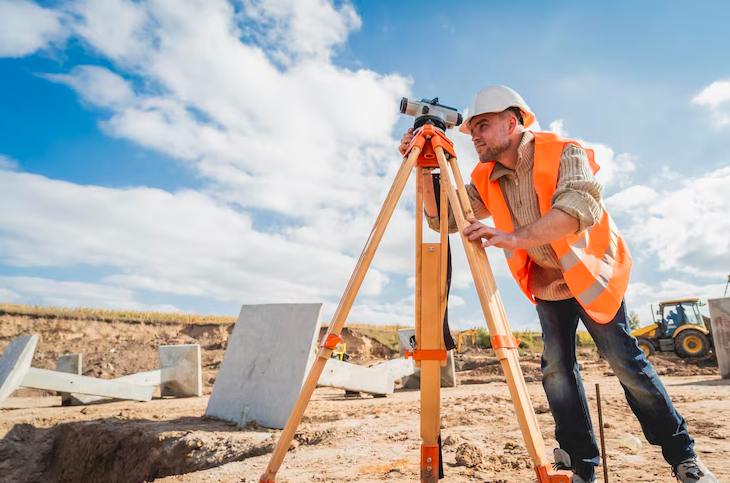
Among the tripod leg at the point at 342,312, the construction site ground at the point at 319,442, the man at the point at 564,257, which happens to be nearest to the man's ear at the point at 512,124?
the man at the point at 564,257

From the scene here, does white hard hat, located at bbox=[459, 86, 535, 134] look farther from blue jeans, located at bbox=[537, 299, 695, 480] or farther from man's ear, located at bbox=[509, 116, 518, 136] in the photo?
blue jeans, located at bbox=[537, 299, 695, 480]

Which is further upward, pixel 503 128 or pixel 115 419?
pixel 503 128

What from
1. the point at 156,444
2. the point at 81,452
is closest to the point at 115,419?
the point at 81,452

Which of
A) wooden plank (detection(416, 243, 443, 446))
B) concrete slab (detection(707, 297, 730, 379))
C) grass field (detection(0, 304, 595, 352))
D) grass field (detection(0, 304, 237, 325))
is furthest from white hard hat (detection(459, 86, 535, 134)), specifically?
grass field (detection(0, 304, 237, 325))

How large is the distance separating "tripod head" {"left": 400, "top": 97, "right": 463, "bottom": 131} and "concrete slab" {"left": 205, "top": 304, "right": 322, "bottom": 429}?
264 centimetres

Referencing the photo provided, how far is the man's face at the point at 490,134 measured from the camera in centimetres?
235

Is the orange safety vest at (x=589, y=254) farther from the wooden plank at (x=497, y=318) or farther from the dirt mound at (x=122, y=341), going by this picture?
the dirt mound at (x=122, y=341)

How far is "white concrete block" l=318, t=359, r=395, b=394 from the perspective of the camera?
512 cm

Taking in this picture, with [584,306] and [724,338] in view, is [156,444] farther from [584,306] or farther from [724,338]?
[724,338]

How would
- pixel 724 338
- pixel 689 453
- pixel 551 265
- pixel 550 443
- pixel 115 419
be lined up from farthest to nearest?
pixel 724 338
pixel 115 419
pixel 550 443
pixel 551 265
pixel 689 453

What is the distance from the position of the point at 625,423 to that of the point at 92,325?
19937mm

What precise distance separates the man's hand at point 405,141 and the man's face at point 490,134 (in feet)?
1.14

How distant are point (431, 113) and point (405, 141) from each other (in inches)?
9.7

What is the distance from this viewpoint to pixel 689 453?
2.00 m
